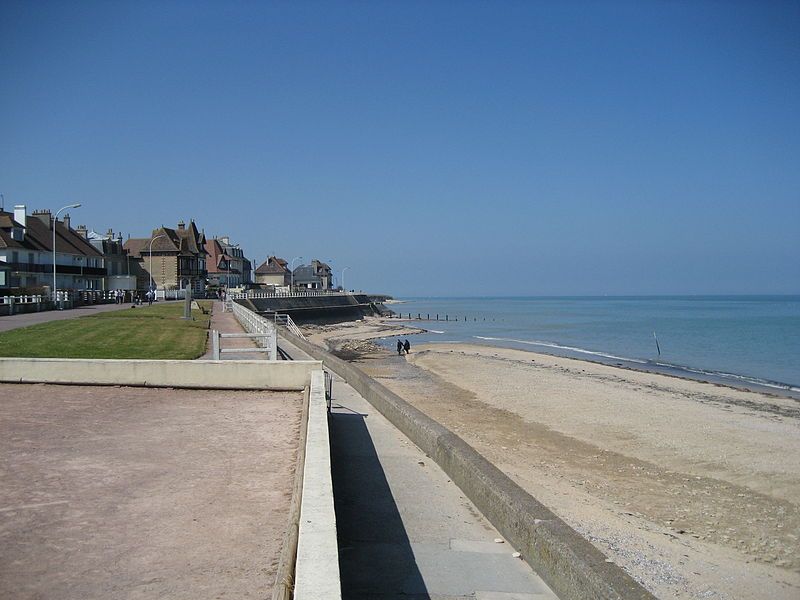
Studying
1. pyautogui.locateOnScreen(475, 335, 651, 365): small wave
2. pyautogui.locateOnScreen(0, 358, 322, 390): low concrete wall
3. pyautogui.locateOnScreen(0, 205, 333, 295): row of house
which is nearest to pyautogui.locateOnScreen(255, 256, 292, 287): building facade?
pyautogui.locateOnScreen(0, 205, 333, 295): row of house

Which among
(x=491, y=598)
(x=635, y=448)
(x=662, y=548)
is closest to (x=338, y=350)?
(x=635, y=448)

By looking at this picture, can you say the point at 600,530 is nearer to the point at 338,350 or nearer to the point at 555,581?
the point at 555,581

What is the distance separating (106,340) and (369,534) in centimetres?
2030

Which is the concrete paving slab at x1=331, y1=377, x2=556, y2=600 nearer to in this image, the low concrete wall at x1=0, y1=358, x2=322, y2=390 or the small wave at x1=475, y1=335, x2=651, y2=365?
the low concrete wall at x1=0, y1=358, x2=322, y2=390

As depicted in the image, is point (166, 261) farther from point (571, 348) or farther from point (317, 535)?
point (317, 535)

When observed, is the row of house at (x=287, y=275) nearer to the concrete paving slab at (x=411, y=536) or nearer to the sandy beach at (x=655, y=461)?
the sandy beach at (x=655, y=461)

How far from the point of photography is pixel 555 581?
5.00 meters

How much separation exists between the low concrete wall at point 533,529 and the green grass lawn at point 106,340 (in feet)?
43.6

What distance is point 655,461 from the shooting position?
14.7m

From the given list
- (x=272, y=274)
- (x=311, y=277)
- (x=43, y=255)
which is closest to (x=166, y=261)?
(x=43, y=255)

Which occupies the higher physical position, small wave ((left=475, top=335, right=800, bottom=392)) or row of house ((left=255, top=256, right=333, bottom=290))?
row of house ((left=255, top=256, right=333, bottom=290))

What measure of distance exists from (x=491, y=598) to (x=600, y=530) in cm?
434

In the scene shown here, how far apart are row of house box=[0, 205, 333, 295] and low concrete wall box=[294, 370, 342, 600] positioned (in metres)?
44.5

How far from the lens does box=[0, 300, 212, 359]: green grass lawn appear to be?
1986cm
